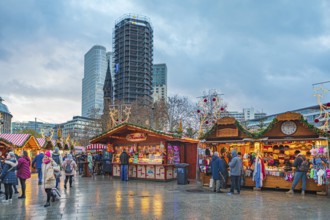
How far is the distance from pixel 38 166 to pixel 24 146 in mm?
9373

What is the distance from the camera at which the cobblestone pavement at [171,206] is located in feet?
27.2

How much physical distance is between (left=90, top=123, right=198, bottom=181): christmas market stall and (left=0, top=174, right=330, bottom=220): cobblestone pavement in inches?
203

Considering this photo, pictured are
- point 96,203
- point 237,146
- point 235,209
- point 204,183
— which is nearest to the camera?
point 235,209

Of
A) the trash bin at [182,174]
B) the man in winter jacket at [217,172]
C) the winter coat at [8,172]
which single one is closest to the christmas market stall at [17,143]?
the trash bin at [182,174]

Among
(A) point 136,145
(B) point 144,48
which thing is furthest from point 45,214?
(B) point 144,48

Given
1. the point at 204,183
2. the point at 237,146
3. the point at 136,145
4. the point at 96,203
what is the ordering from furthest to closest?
1. the point at 136,145
2. the point at 237,146
3. the point at 204,183
4. the point at 96,203

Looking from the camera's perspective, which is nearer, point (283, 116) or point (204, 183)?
point (283, 116)

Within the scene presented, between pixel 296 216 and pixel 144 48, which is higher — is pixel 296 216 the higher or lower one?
the lower one

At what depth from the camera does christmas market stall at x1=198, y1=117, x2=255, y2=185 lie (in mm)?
14766

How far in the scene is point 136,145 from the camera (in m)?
19.2

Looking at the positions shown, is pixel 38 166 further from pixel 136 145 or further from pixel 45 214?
pixel 45 214

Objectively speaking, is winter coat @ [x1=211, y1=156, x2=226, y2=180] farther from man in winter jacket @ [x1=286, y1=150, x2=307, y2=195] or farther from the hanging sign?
the hanging sign

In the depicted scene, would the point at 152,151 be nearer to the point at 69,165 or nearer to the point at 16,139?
the point at 69,165

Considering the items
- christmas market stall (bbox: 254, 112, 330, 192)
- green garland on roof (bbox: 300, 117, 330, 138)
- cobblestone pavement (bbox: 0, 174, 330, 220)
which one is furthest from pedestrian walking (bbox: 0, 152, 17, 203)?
green garland on roof (bbox: 300, 117, 330, 138)
